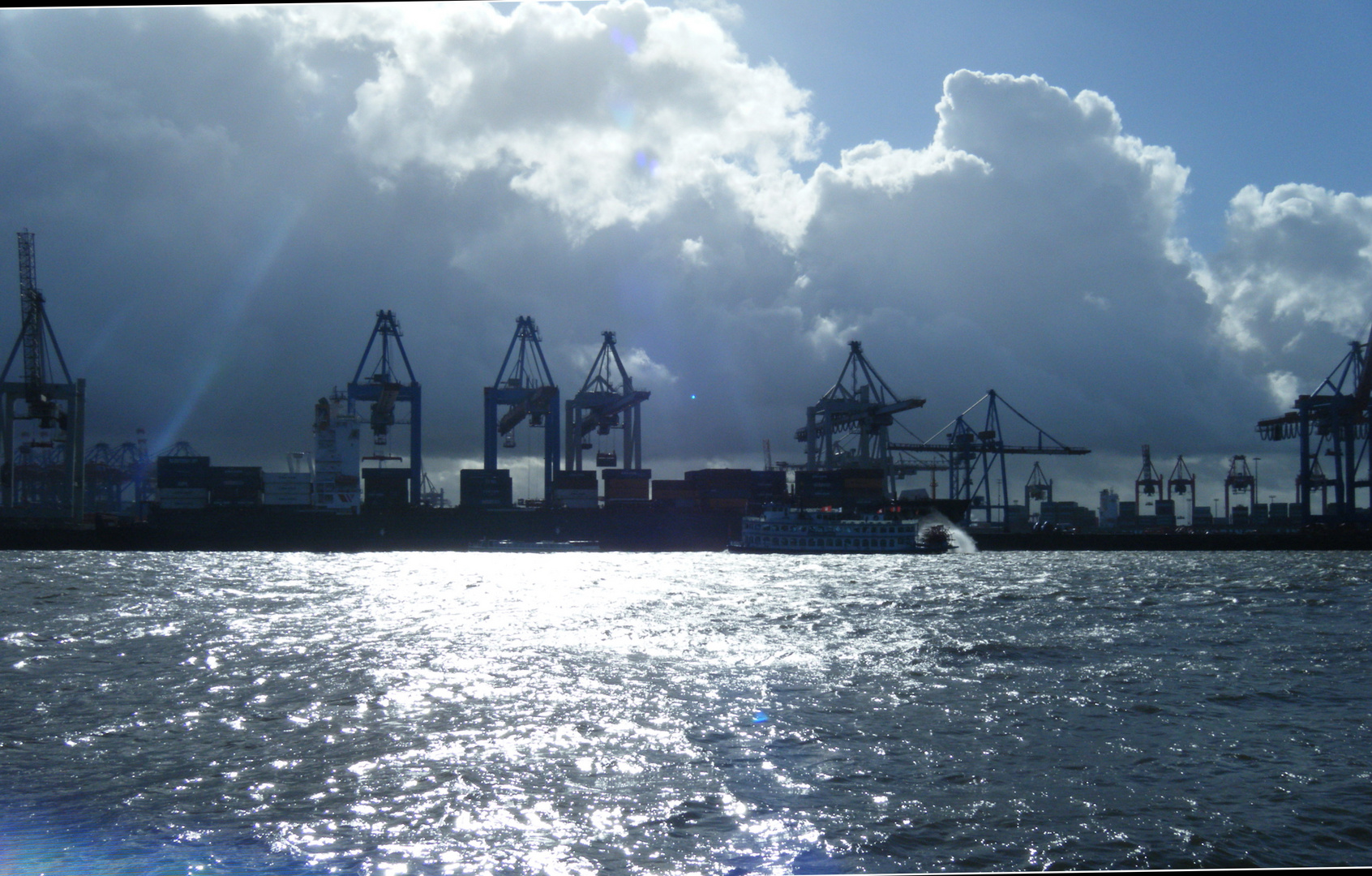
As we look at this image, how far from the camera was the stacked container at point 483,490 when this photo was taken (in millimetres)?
104875

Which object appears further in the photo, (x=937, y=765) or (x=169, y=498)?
(x=169, y=498)

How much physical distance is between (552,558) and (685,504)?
71.5 feet

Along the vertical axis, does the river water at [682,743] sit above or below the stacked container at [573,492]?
below

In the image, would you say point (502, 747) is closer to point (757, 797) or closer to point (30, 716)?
point (757, 797)

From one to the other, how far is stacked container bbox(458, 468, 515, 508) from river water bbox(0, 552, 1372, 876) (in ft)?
234

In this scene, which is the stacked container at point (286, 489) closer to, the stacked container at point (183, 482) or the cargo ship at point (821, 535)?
the stacked container at point (183, 482)

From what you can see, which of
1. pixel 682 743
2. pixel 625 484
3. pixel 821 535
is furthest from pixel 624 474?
pixel 682 743

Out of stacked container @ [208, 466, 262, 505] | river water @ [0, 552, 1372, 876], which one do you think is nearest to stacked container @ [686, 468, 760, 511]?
stacked container @ [208, 466, 262, 505]

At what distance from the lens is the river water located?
33.7ft

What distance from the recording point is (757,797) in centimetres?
1186

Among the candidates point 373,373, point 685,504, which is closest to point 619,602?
point 685,504

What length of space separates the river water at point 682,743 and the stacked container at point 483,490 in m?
71.3

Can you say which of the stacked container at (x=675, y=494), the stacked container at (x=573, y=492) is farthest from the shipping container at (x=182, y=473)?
the stacked container at (x=675, y=494)

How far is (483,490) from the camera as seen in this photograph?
105 m
